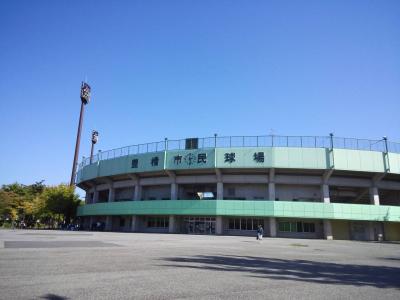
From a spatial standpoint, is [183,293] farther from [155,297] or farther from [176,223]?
[176,223]

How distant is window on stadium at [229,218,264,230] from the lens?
40281 mm

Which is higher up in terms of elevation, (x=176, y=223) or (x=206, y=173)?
(x=206, y=173)

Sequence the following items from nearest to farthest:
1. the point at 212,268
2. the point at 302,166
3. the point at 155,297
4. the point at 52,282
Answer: the point at 155,297
the point at 52,282
the point at 212,268
the point at 302,166

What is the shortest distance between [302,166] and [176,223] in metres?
18.2

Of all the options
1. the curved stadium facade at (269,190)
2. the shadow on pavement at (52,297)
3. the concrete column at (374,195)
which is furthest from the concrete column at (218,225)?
the shadow on pavement at (52,297)

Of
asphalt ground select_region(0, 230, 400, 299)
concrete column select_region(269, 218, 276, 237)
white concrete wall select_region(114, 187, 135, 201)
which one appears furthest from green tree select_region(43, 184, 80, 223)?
asphalt ground select_region(0, 230, 400, 299)

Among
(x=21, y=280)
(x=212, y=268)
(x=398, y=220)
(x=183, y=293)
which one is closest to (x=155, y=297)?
(x=183, y=293)

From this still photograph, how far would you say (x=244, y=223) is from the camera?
40562 millimetres

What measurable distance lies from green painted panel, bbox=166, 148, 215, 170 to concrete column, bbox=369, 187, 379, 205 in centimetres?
2075

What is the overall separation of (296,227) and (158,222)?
63.6 ft

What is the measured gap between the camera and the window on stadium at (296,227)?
3956 cm

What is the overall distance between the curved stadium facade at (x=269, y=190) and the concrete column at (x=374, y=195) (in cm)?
13

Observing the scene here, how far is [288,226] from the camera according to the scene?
39.7m

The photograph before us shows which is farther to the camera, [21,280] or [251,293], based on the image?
[21,280]
